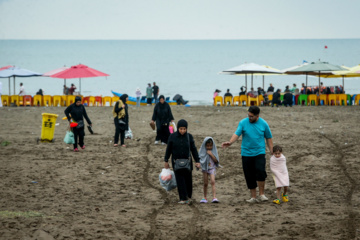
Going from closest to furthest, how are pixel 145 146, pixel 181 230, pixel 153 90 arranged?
pixel 181 230
pixel 145 146
pixel 153 90

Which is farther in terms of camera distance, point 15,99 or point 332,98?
point 15,99

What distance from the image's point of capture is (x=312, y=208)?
7875 millimetres

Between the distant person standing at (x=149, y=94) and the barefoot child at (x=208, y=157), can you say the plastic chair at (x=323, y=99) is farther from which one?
the barefoot child at (x=208, y=157)

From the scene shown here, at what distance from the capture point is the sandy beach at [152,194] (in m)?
6.82

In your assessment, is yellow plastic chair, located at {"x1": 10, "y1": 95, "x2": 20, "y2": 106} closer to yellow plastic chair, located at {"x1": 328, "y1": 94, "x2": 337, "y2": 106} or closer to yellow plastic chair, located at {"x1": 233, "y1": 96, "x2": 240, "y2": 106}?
yellow plastic chair, located at {"x1": 233, "y1": 96, "x2": 240, "y2": 106}

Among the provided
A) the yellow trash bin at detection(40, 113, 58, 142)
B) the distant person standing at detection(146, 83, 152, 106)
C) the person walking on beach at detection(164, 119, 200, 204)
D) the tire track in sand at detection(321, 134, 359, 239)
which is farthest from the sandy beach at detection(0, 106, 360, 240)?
the distant person standing at detection(146, 83, 152, 106)

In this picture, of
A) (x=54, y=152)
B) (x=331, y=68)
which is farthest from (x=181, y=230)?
(x=331, y=68)

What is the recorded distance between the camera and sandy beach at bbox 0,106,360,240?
6.82 meters

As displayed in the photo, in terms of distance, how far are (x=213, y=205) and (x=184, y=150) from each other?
3.13ft

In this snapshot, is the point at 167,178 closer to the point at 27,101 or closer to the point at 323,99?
the point at 323,99

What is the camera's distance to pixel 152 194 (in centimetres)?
906

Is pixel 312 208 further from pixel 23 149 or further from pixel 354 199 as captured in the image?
pixel 23 149

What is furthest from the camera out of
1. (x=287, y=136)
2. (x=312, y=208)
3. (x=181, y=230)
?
(x=287, y=136)

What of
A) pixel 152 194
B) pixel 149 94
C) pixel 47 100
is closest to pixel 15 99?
pixel 47 100
